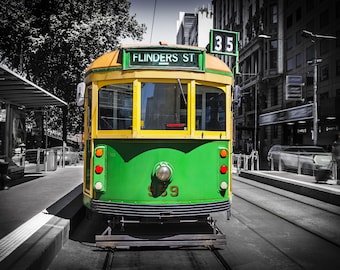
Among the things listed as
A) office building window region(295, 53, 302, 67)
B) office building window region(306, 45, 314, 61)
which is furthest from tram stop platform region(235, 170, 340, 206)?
office building window region(295, 53, 302, 67)

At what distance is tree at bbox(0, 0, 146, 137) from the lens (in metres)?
20.6

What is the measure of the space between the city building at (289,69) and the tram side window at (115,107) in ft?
60.5

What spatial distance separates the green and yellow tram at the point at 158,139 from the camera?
5.54 metres

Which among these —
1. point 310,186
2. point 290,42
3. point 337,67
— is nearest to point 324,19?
point 337,67

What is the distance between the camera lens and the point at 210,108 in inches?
234

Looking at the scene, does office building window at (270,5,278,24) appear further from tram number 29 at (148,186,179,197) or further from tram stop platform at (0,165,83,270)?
tram number 29 at (148,186,179,197)

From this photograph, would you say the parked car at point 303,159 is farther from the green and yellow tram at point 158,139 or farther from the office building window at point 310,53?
the office building window at point 310,53

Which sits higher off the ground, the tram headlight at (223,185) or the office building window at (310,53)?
the office building window at (310,53)

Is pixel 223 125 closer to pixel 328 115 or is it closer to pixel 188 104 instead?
pixel 188 104

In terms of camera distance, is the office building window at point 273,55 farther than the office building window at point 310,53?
Yes

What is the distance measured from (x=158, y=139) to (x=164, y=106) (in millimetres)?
507

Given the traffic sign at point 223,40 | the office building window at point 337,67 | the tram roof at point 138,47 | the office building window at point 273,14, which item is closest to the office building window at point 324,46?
the office building window at point 337,67

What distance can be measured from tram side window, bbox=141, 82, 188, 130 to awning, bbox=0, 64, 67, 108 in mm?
4425

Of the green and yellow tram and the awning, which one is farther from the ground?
the awning
